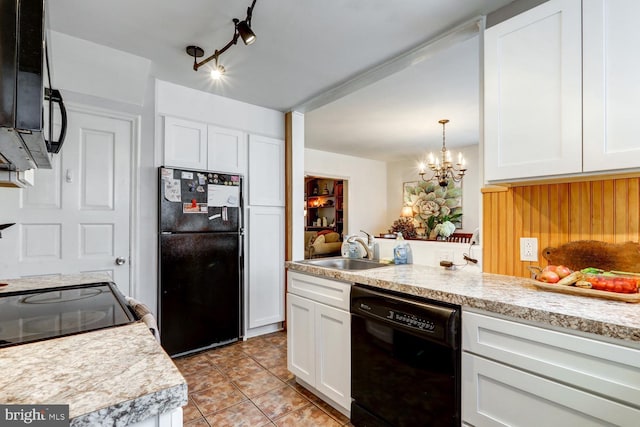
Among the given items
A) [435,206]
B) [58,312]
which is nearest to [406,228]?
[435,206]

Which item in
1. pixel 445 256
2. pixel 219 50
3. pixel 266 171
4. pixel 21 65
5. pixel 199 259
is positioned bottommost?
pixel 199 259

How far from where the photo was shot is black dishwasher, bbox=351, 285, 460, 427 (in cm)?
138

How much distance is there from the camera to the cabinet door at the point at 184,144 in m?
2.85

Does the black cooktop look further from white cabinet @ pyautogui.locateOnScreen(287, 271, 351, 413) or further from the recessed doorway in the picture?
the recessed doorway

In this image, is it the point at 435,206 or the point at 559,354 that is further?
the point at 435,206

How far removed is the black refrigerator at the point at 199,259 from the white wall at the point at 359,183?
318cm

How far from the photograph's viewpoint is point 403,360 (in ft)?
5.10

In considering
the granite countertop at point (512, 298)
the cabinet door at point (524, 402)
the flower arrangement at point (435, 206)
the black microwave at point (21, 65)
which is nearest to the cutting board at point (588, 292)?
the granite countertop at point (512, 298)

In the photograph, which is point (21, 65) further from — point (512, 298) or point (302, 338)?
point (302, 338)

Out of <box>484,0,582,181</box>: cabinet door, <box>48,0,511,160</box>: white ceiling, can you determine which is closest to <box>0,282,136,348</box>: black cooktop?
<box>48,0,511,160</box>: white ceiling

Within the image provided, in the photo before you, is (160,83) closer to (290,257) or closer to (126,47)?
(126,47)

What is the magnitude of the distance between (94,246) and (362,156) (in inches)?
209

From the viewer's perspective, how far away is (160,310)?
2.71 m

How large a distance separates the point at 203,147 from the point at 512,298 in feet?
8.96
